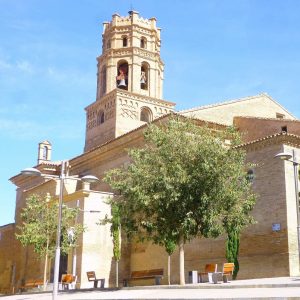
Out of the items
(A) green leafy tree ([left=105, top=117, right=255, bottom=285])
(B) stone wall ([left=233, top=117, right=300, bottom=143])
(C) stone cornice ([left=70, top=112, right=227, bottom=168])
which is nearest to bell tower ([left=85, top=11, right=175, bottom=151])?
(C) stone cornice ([left=70, top=112, right=227, bottom=168])

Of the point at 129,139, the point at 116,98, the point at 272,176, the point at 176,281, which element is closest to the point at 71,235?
the point at 176,281

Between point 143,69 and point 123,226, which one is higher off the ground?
point 143,69

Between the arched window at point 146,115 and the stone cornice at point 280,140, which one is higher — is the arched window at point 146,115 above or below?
above

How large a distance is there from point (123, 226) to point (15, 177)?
89.8 feet

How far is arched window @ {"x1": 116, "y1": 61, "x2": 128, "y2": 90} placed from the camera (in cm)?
4016

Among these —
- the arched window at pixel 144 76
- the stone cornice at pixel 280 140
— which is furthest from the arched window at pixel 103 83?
the stone cornice at pixel 280 140

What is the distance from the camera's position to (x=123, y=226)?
810 inches

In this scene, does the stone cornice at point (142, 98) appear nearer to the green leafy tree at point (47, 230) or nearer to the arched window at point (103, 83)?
the arched window at point (103, 83)

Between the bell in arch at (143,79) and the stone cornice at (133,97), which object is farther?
the bell in arch at (143,79)

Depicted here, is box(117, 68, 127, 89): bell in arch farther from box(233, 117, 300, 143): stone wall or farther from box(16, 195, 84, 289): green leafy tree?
box(16, 195, 84, 289): green leafy tree

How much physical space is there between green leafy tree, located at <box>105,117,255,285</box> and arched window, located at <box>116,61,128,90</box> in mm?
19965

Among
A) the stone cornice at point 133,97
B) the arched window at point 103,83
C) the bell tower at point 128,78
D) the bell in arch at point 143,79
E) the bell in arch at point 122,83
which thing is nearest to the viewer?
the stone cornice at point 133,97

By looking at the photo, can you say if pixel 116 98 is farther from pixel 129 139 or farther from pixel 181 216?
pixel 181 216

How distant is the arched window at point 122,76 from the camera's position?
40.2m
